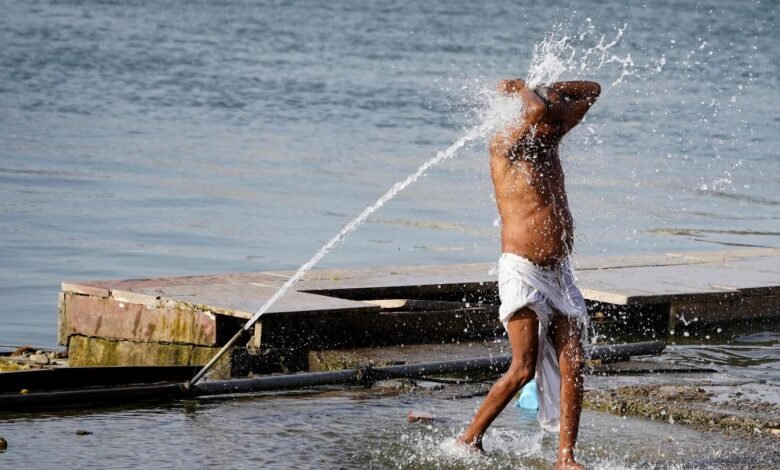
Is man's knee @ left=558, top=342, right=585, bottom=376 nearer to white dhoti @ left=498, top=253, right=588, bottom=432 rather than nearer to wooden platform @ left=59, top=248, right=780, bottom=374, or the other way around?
white dhoti @ left=498, top=253, right=588, bottom=432

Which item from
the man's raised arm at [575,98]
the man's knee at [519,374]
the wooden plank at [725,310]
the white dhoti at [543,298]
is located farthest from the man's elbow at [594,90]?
the wooden plank at [725,310]

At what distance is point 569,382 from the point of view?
5.86 m

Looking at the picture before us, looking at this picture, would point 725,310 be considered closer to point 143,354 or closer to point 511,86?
point 143,354

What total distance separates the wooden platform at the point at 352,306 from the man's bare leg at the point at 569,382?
2.43 m

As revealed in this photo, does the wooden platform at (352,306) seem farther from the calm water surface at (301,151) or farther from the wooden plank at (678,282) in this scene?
the calm water surface at (301,151)

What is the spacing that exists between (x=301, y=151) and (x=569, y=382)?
16.7 m

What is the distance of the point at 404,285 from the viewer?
9.30 meters

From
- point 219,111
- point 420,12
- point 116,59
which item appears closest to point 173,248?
point 219,111

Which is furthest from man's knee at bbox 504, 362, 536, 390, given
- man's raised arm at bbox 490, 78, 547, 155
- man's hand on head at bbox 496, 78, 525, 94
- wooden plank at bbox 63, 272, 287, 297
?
wooden plank at bbox 63, 272, 287, 297

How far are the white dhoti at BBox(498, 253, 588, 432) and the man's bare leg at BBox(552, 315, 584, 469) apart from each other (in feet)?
0.17

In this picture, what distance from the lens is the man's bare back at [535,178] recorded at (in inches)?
231

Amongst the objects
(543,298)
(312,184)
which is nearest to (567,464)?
(543,298)

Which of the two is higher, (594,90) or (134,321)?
(594,90)

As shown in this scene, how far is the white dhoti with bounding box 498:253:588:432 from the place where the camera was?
5.85 meters
